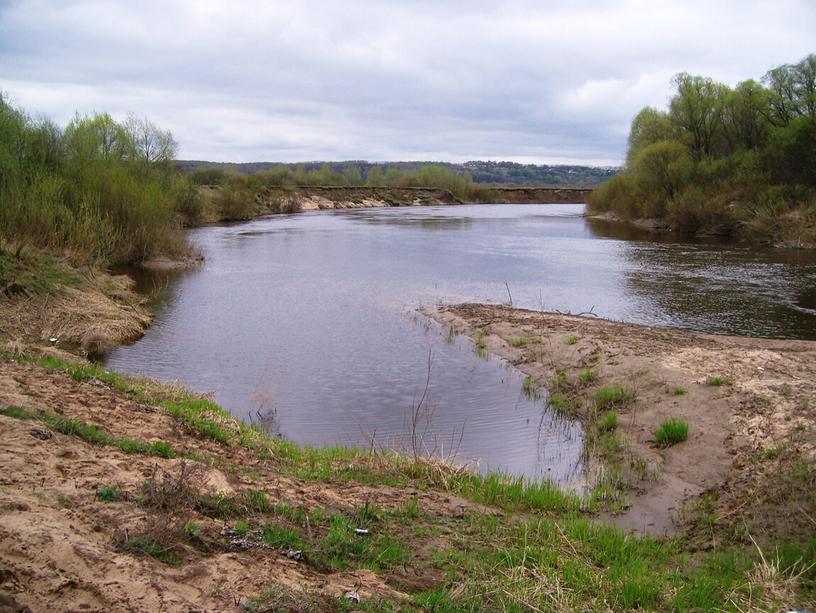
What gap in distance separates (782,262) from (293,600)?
3215 centimetres

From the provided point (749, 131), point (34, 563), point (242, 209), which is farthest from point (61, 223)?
point (749, 131)

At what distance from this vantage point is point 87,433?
634 centimetres

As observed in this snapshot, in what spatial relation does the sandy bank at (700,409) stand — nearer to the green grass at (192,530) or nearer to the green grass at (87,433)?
the green grass at (192,530)

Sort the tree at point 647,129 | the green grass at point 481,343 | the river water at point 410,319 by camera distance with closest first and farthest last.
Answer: the river water at point 410,319
the green grass at point 481,343
the tree at point 647,129

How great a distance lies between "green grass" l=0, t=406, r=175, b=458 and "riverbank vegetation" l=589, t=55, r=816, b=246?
38815 mm

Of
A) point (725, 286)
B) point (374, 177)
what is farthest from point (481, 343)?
point (374, 177)

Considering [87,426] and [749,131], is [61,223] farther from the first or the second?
[749,131]

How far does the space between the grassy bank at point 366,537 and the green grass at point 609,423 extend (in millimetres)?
3029

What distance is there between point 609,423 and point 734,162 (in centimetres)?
4390

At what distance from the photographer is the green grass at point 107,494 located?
15.8 ft

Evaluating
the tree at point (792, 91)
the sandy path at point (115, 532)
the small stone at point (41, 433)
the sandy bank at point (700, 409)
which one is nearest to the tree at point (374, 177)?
the tree at point (792, 91)

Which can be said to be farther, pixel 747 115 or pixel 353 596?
pixel 747 115

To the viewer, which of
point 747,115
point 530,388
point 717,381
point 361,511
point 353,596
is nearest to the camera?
point 353,596

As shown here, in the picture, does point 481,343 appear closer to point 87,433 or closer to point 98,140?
point 87,433
